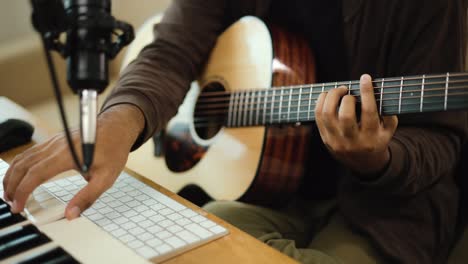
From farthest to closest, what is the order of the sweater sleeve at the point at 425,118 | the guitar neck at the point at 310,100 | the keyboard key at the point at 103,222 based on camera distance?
the sweater sleeve at the point at 425,118 → the guitar neck at the point at 310,100 → the keyboard key at the point at 103,222

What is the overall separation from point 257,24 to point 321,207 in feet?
1.55

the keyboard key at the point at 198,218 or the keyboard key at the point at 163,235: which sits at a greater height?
the keyboard key at the point at 163,235

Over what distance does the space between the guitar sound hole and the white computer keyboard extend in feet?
1.43

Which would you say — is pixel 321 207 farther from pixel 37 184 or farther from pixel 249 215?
pixel 37 184

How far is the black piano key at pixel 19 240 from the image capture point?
58cm

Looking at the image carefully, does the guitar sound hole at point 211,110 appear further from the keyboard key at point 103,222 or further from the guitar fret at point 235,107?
the keyboard key at point 103,222

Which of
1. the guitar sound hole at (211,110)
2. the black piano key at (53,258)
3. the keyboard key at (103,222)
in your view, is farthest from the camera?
the guitar sound hole at (211,110)

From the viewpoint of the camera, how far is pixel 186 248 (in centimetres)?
61

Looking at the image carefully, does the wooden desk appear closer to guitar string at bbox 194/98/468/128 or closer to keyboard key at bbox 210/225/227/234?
keyboard key at bbox 210/225/227/234

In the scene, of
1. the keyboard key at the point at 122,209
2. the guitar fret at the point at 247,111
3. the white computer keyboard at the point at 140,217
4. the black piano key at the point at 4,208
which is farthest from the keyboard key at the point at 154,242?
the guitar fret at the point at 247,111

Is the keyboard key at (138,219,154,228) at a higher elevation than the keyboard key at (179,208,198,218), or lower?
higher

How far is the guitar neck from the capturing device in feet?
2.55

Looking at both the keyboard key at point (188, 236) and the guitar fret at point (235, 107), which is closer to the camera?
the keyboard key at point (188, 236)

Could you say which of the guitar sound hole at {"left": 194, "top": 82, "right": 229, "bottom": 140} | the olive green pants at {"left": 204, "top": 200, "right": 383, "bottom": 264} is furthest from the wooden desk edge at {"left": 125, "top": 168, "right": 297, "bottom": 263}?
the guitar sound hole at {"left": 194, "top": 82, "right": 229, "bottom": 140}
